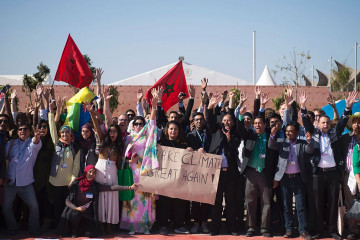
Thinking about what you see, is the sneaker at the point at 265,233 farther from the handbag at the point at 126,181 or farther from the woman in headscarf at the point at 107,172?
the woman in headscarf at the point at 107,172

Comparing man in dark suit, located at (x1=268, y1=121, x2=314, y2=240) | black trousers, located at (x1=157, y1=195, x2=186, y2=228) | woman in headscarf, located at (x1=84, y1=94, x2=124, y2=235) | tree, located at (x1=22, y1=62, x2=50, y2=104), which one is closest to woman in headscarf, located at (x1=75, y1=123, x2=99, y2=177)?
woman in headscarf, located at (x1=84, y1=94, x2=124, y2=235)

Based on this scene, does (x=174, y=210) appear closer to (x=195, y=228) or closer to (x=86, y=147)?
(x=195, y=228)

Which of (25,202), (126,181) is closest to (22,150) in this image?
(25,202)

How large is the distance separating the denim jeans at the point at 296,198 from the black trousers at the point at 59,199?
3294 mm

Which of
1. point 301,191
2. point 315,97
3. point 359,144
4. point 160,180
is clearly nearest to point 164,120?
point 160,180

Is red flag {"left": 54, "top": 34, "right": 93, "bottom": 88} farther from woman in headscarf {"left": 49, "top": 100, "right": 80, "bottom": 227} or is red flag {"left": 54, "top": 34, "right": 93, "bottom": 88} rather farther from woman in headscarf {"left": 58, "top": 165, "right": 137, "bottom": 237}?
woman in headscarf {"left": 58, "top": 165, "right": 137, "bottom": 237}

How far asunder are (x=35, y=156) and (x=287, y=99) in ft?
12.9

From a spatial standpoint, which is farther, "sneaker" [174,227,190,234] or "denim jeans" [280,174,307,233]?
"sneaker" [174,227,190,234]

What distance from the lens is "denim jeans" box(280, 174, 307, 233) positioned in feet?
21.2

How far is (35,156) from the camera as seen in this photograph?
6.68 m

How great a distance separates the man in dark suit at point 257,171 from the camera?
659 cm

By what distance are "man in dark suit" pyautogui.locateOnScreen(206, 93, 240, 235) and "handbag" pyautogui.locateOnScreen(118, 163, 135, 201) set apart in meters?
1.27

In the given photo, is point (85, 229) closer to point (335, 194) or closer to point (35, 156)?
point (35, 156)

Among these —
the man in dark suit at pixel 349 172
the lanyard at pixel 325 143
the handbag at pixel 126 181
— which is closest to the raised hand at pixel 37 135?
the handbag at pixel 126 181
